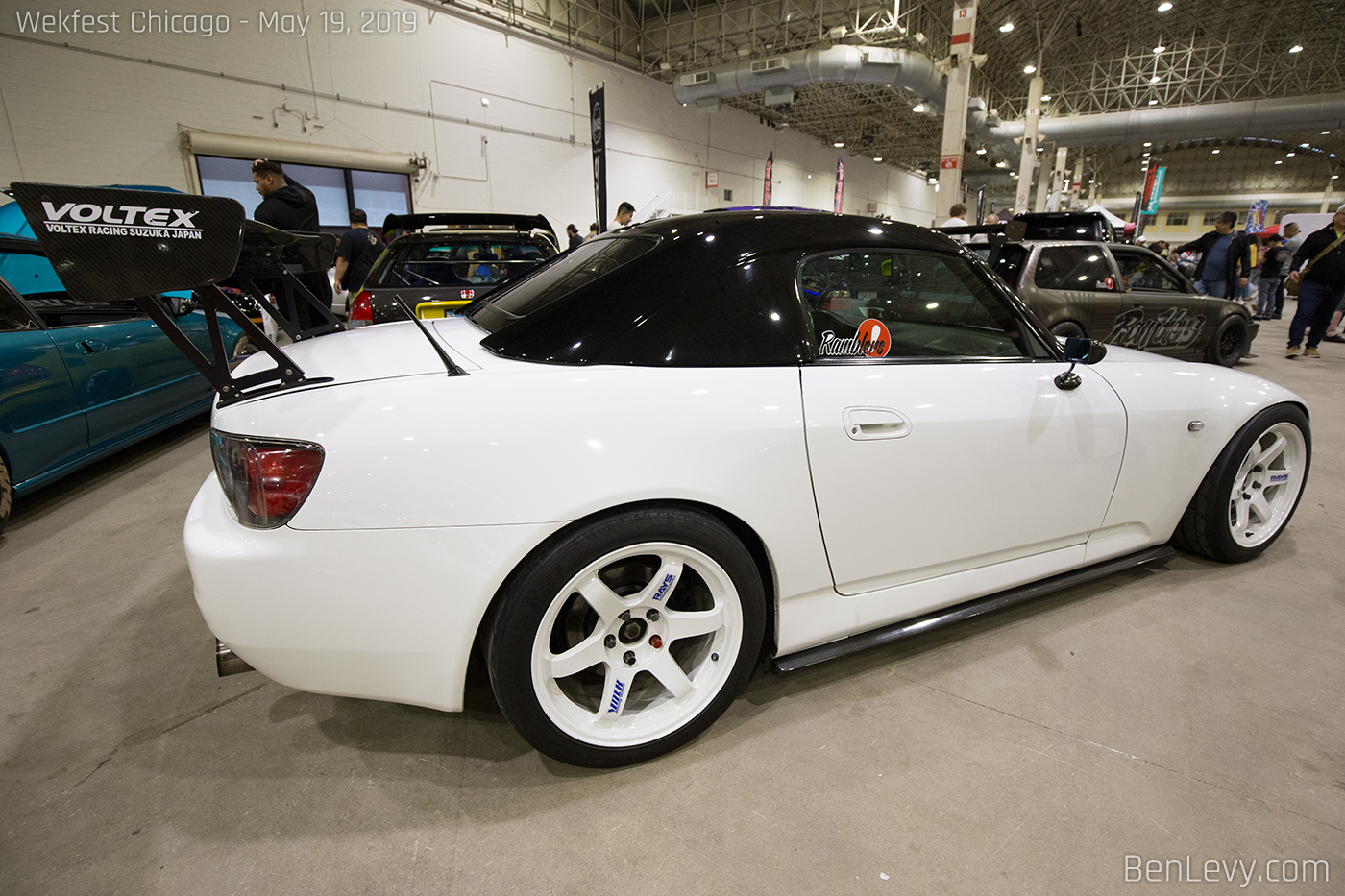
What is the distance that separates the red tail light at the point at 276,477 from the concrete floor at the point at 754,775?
726 mm

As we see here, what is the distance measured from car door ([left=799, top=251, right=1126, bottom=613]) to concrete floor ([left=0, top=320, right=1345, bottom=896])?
35cm

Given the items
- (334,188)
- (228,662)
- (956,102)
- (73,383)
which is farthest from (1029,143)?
(228,662)

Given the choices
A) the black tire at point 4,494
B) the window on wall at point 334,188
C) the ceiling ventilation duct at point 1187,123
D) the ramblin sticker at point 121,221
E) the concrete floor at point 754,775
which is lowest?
the concrete floor at point 754,775

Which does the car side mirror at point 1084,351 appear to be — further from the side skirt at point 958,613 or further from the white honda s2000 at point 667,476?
the side skirt at point 958,613

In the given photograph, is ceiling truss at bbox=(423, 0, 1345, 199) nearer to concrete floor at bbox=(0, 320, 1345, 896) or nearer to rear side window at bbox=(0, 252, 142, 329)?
rear side window at bbox=(0, 252, 142, 329)

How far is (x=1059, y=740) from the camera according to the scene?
5.24 feet

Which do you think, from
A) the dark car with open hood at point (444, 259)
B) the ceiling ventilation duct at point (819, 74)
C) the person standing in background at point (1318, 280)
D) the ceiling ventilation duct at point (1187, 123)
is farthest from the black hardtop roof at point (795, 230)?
the ceiling ventilation duct at point (1187, 123)

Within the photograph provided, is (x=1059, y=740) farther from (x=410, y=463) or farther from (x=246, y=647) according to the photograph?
(x=246, y=647)

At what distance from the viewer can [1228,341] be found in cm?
622

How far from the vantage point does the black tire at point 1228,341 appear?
604cm

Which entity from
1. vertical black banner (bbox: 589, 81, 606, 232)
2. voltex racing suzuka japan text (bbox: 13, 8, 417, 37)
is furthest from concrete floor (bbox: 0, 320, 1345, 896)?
vertical black banner (bbox: 589, 81, 606, 232)

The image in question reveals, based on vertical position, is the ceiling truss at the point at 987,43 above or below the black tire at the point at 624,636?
above

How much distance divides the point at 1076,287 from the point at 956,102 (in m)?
6.32

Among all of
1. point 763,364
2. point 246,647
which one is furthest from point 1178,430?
point 246,647
